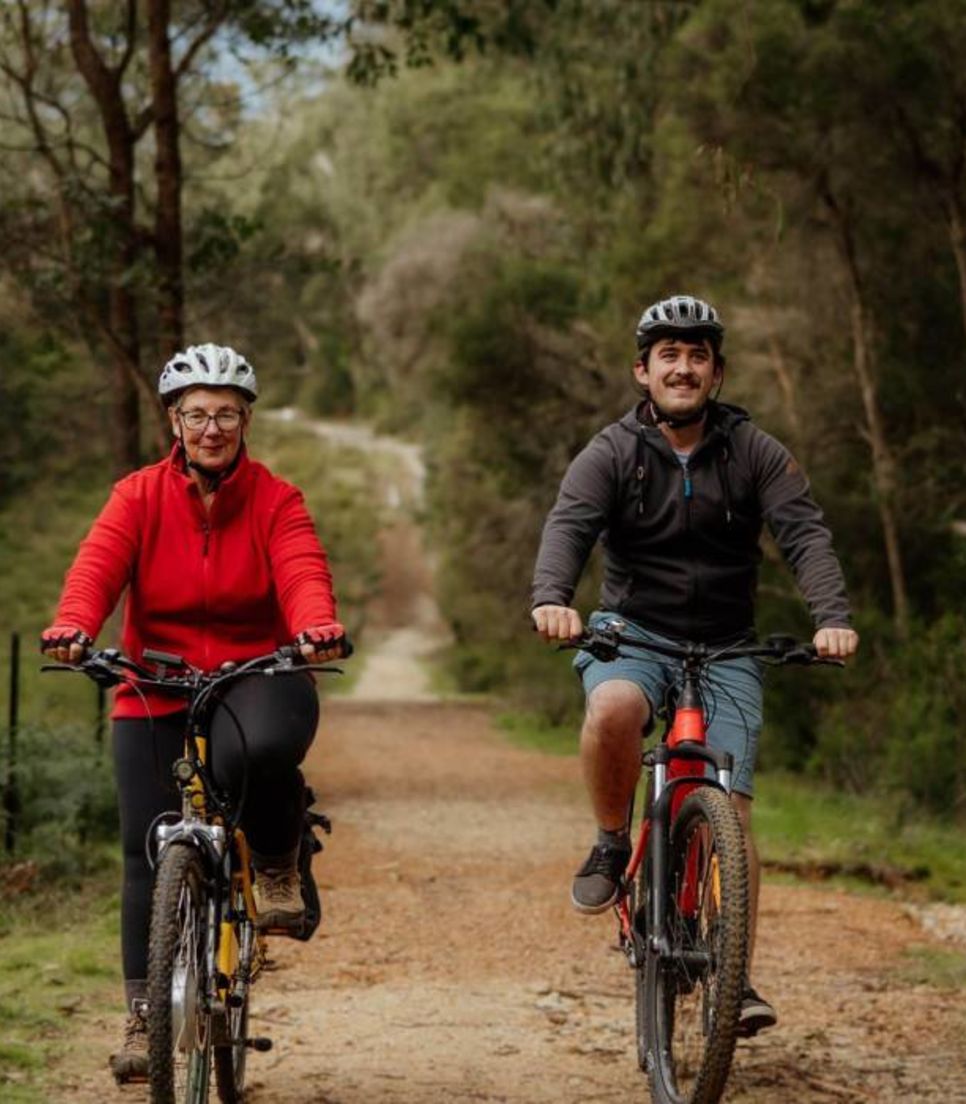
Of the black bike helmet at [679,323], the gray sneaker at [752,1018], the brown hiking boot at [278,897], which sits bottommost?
the gray sneaker at [752,1018]

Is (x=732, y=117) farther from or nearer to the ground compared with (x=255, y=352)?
farther from the ground

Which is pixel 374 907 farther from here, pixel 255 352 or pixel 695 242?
pixel 695 242

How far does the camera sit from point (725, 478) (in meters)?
6.15

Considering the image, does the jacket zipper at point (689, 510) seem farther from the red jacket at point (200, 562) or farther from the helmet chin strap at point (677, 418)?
the red jacket at point (200, 562)

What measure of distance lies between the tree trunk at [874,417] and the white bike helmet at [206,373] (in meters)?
12.5

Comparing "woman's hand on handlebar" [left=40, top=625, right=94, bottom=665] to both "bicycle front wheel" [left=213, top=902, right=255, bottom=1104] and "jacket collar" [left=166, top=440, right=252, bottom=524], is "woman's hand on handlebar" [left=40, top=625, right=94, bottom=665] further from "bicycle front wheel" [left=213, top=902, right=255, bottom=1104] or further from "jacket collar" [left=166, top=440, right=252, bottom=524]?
"bicycle front wheel" [left=213, top=902, right=255, bottom=1104]

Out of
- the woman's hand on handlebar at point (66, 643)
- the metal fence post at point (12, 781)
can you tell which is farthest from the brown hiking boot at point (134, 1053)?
the metal fence post at point (12, 781)

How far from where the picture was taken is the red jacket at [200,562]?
589cm

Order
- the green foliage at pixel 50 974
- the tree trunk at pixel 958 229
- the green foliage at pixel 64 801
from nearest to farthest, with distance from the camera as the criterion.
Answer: the green foliage at pixel 50 974 < the green foliage at pixel 64 801 < the tree trunk at pixel 958 229

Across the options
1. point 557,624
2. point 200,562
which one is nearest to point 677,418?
point 557,624

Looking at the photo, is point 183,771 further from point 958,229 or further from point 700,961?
point 958,229

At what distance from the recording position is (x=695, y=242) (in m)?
20.8

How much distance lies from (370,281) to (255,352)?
794 inches

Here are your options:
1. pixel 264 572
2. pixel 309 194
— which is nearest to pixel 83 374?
pixel 264 572
